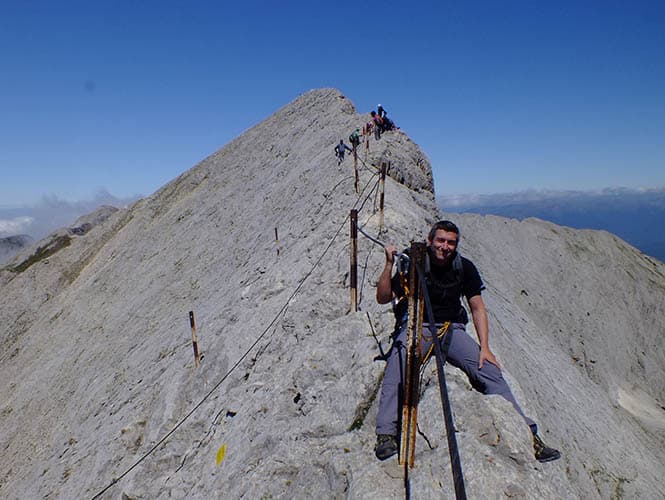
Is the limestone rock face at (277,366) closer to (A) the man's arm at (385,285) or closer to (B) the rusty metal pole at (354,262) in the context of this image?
(B) the rusty metal pole at (354,262)

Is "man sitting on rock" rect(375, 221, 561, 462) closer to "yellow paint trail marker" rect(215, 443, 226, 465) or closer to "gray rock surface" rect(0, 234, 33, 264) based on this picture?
"yellow paint trail marker" rect(215, 443, 226, 465)

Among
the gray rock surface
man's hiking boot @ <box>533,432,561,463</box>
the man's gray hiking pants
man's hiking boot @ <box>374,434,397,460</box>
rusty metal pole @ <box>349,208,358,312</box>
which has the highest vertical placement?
rusty metal pole @ <box>349,208,358,312</box>

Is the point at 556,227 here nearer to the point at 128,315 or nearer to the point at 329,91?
the point at 329,91

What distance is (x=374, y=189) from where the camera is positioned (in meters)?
13.6

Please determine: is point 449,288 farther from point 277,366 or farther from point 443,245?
point 277,366

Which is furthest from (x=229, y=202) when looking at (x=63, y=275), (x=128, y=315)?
(x=63, y=275)

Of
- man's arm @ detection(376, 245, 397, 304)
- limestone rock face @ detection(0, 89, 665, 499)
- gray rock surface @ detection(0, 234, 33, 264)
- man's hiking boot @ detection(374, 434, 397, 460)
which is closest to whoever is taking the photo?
man's hiking boot @ detection(374, 434, 397, 460)

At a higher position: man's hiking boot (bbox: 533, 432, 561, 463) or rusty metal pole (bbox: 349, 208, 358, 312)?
rusty metal pole (bbox: 349, 208, 358, 312)

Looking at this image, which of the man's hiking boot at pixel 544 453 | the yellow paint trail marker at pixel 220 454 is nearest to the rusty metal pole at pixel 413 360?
the man's hiking boot at pixel 544 453

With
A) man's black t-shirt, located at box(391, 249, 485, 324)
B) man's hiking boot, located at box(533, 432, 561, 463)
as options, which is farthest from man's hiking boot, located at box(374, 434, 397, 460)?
man's black t-shirt, located at box(391, 249, 485, 324)

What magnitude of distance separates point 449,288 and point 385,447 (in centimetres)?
230

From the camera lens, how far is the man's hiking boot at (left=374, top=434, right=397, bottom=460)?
187 inches

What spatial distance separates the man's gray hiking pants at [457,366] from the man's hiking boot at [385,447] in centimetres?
6

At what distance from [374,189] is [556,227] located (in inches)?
1739
